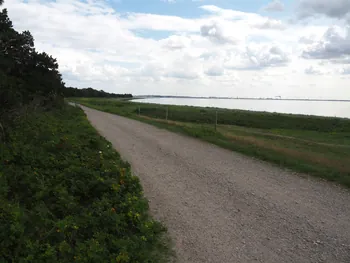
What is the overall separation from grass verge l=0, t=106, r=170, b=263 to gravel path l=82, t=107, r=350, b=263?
1.72 ft

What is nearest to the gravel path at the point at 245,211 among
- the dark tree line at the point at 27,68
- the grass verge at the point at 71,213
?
the grass verge at the point at 71,213

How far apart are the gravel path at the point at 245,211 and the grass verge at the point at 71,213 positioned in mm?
523

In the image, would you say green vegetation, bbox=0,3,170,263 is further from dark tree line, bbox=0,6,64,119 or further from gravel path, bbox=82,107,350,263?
dark tree line, bbox=0,6,64,119

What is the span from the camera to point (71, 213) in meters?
5.01

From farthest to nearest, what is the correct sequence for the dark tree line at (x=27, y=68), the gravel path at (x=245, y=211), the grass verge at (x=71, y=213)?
1. the dark tree line at (x=27, y=68)
2. the gravel path at (x=245, y=211)
3. the grass verge at (x=71, y=213)

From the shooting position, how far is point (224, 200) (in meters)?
6.24

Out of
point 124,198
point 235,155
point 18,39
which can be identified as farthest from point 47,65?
point 124,198

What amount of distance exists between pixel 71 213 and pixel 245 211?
10.0ft

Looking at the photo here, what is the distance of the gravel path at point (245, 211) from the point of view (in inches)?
169

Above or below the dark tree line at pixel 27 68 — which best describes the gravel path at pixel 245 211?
below

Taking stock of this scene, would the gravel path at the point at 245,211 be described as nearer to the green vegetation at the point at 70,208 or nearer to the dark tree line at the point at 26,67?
the green vegetation at the point at 70,208

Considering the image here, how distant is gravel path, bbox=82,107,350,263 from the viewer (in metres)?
4.30

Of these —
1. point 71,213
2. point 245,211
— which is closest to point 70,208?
point 71,213

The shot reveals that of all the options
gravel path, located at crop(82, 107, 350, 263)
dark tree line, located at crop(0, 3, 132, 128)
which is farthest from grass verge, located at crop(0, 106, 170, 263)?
dark tree line, located at crop(0, 3, 132, 128)
